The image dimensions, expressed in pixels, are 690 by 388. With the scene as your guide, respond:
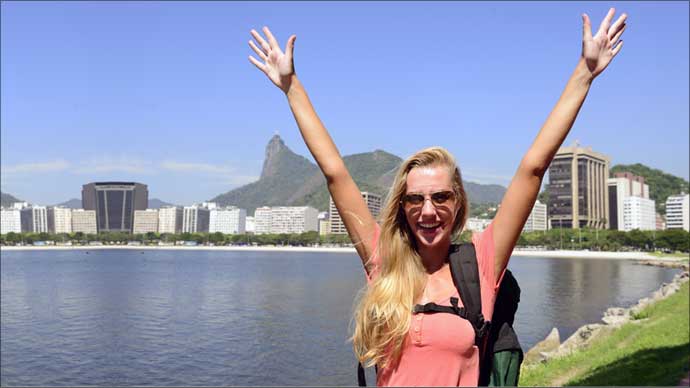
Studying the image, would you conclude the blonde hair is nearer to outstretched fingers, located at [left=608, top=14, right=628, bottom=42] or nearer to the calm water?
outstretched fingers, located at [left=608, top=14, right=628, bottom=42]

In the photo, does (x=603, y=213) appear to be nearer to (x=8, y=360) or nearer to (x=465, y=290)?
(x=8, y=360)

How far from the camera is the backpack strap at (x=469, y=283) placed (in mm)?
2133

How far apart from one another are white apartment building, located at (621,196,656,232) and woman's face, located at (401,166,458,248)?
567 feet

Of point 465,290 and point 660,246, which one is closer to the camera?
point 465,290

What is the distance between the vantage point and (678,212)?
16950 cm

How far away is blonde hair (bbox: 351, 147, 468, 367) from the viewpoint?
86.0 inches

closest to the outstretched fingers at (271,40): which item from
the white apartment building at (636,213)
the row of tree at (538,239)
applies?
the row of tree at (538,239)

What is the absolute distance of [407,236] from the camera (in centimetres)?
244

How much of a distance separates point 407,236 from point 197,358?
762 inches

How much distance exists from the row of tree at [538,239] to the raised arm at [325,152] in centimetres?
9630

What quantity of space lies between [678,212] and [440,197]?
190515mm

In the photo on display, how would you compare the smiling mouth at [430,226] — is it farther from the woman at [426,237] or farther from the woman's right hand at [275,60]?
the woman's right hand at [275,60]

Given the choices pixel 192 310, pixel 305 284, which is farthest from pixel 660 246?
pixel 192 310

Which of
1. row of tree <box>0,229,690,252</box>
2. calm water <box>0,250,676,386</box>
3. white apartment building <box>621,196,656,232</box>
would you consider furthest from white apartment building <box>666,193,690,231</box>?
calm water <box>0,250,676,386</box>
